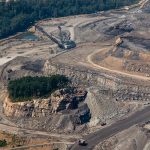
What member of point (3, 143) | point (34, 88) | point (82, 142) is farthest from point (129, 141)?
point (34, 88)

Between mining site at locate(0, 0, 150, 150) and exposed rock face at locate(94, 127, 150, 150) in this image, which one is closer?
exposed rock face at locate(94, 127, 150, 150)

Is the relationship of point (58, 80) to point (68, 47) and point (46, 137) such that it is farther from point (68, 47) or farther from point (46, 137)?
point (68, 47)

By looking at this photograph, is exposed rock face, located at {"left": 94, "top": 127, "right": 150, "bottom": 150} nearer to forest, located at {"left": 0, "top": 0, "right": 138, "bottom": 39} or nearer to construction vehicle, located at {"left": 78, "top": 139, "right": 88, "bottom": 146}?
construction vehicle, located at {"left": 78, "top": 139, "right": 88, "bottom": 146}

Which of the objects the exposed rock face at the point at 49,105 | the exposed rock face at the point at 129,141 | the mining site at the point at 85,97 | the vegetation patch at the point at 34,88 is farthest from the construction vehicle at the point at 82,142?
the vegetation patch at the point at 34,88

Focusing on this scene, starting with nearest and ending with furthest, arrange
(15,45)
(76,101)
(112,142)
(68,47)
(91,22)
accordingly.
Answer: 1. (112,142)
2. (76,101)
3. (68,47)
4. (15,45)
5. (91,22)

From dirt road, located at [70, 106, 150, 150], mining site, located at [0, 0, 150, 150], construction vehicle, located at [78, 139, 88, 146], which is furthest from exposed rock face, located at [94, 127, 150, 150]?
construction vehicle, located at [78, 139, 88, 146]

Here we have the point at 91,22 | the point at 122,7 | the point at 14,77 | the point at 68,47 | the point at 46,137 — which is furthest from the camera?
the point at 122,7

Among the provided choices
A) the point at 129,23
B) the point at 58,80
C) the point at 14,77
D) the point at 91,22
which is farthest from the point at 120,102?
the point at 91,22
